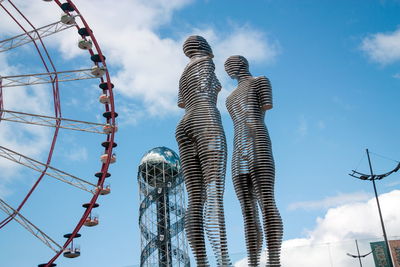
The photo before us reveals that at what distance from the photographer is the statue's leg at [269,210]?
19500mm

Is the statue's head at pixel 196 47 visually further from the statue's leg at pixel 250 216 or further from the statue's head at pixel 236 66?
the statue's leg at pixel 250 216

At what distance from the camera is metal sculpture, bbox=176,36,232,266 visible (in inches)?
740

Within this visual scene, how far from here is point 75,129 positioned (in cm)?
2408

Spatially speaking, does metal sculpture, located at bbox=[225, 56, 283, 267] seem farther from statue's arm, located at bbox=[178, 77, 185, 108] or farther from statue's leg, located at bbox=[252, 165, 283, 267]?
statue's arm, located at bbox=[178, 77, 185, 108]

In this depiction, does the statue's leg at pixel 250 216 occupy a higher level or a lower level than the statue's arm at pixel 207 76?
lower

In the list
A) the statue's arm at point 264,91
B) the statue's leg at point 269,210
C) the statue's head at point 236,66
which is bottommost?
the statue's leg at point 269,210

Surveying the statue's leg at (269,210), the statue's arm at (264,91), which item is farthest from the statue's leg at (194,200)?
the statue's arm at (264,91)

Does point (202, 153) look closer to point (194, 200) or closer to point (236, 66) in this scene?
point (194, 200)

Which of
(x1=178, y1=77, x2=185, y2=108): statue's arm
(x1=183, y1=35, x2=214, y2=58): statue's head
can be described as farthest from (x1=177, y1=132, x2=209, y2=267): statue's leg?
(x1=183, y1=35, x2=214, y2=58): statue's head

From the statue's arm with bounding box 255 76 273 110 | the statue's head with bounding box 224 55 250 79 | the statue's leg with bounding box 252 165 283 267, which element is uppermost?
the statue's head with bounding box 224 55 250 79

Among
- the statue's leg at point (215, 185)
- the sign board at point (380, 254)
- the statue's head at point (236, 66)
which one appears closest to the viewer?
the statue's leg at point (215, 185)

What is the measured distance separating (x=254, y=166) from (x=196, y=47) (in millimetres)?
6032

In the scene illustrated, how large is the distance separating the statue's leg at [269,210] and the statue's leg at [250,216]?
0.76 meters

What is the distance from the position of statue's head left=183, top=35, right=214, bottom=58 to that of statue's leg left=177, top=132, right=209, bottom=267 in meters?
4.08
